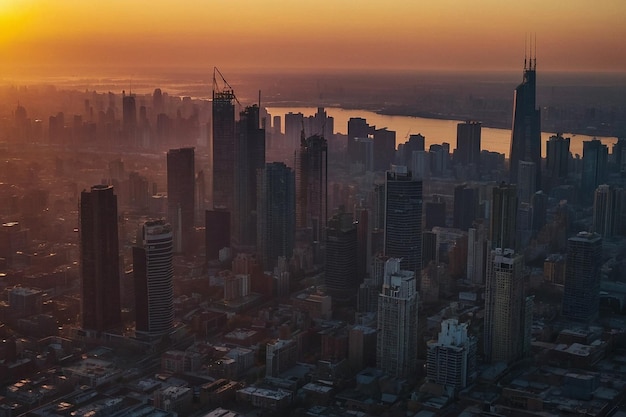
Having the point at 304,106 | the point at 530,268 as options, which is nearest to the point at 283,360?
the point at 530,268

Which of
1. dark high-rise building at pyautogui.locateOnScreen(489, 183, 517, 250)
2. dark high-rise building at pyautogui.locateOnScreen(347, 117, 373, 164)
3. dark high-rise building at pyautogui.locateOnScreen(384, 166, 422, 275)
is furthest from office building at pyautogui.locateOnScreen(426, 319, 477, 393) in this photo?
dark high-rise building at pyautogui.locateOnScreen(347, 117, 373, 164)

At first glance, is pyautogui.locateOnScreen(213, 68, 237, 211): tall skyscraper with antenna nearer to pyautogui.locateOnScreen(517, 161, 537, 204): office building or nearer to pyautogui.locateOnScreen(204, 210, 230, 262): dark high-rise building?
pyautogui.locateOnScreen(204, 210, 230, 262): dark high-rise building

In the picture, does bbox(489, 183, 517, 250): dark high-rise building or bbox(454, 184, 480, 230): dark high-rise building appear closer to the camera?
bbox(489, 183, 517, 250): dark high-rise building

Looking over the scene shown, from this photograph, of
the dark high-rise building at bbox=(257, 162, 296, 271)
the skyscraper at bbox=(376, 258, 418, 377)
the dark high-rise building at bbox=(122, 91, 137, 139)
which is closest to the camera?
the skyscraper at bbox=(376, 258, 418, 377)

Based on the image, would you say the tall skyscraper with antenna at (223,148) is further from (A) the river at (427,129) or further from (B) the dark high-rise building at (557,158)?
(B) the dark high-rise building at (557,158)

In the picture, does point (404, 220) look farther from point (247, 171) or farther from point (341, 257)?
point (247, 171)

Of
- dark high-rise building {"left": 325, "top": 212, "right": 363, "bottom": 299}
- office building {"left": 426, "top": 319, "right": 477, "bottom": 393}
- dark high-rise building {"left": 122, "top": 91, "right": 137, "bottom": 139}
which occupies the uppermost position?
dark high-rise building {"left": 122, "top": 91, "right": 137, "bottom": 139}

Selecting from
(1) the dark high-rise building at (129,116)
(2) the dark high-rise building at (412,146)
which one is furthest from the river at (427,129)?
(1) the dark high-rise building at (129,116)
